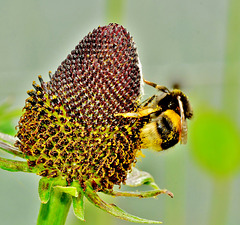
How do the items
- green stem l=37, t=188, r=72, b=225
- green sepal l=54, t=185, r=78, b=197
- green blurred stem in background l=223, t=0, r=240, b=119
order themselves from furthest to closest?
1. green blurred stem in background l=223, t=0, r=240, b=119
2. green stem l=37, t=188, r=72, b=225
3. green sepal l=54, t=185, r=78, b=197

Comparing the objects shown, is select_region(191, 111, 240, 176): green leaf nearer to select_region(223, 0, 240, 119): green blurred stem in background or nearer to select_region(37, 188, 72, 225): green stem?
select_region(223, 0, 240, 119): green blurred stem in background

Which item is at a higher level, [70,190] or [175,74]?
[175,74]

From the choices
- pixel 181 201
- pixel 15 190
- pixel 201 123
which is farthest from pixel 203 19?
pixel 15 190

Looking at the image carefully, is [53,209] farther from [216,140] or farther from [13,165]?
[216,140]

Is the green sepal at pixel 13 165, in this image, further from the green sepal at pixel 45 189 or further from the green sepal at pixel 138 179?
the green sepal at pixel 138 179

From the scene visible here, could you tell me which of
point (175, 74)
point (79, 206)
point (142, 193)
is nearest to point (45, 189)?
point (79, 206)

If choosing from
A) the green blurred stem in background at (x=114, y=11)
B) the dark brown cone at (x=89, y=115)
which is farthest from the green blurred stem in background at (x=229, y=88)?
the dark brown cone at (x=89, y=115)

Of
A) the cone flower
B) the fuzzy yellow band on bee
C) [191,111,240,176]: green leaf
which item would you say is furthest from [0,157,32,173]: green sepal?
[191,111,240,176]: green leaf

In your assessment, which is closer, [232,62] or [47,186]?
[47,186]
